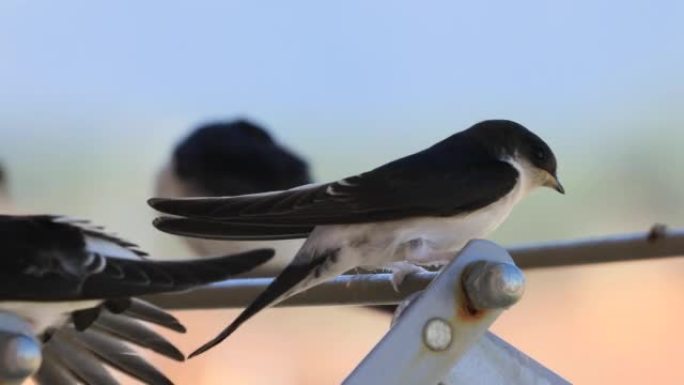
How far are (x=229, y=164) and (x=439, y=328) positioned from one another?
4.06 feet

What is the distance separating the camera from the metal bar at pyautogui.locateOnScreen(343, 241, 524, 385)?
1.50ft

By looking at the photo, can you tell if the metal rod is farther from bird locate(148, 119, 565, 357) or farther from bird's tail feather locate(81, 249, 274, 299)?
bird's tail feather locate(81, 249, 274, 299)

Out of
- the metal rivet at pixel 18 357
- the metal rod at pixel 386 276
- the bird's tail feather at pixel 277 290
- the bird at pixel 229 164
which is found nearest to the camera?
the metal rivet at pixel 18 357

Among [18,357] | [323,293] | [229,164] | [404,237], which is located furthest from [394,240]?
[229,164]

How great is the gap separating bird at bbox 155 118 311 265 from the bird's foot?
0.96 metres

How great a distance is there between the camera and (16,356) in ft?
1.35

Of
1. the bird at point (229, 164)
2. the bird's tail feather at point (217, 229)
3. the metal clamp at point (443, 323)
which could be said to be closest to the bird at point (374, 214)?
the bird's tail feather at point (217, 229)

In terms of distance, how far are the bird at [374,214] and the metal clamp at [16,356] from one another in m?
0.12

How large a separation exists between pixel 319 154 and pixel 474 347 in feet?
3.68

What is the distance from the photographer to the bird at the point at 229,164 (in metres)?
1.62

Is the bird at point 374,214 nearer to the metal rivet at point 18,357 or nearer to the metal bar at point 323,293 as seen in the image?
the metal bar at point 323,293

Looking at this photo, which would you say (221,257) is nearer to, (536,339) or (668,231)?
(668,231)

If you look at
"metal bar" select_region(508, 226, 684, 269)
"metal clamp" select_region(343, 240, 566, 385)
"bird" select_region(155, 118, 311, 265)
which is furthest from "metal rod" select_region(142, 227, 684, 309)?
"bird" select_region(155, 118, 311, 265)

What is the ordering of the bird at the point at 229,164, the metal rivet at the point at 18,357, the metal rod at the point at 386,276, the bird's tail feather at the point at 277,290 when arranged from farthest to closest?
the bird at the point at 229,164
the metal rod at the point at 386,276
the bird's tail feather at the point at 277,290
the metal rivet at the point at 18,357
